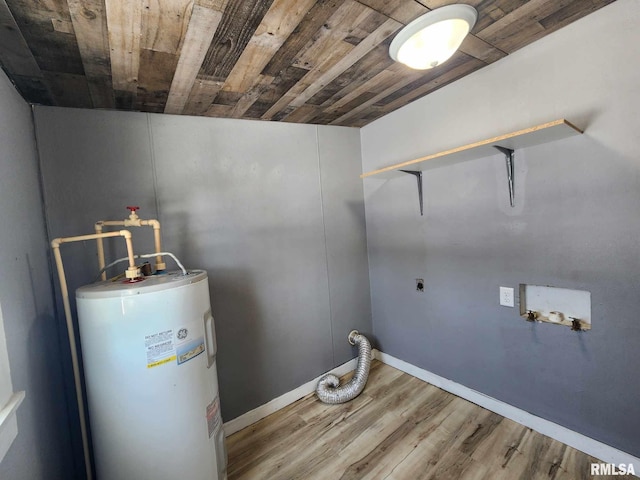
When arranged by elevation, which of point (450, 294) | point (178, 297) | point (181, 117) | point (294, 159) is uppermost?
point (181, 117)

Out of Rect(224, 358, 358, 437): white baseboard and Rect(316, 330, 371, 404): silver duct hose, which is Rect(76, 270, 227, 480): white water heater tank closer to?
Rect(224, 358, 358, 437): white baseboard

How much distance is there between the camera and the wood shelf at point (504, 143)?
4.17 ft

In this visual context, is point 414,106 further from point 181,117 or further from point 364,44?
point 181,117

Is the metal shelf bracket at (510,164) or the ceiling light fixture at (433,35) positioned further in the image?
the metal shelf bracket at (510,164)

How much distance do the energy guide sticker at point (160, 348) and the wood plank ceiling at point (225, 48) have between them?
47.0 inches

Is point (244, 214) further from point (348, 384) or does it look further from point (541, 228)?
point (541, 228)

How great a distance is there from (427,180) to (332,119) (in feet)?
3.06

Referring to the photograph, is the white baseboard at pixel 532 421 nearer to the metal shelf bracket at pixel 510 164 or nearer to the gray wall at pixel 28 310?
the metal shelf bracket at pixel 510 164

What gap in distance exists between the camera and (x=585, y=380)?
1.47m

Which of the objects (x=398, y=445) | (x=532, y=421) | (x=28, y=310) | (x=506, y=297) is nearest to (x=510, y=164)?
(x=506, y=297)

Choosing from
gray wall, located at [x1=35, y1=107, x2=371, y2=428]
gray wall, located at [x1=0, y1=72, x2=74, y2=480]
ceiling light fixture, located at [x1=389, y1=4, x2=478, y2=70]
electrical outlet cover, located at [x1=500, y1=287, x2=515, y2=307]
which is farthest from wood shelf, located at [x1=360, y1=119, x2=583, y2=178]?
gray wall, located at [x1=0, y1=72, x2=74, y2=480]

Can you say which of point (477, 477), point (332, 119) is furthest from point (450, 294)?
point (332, 119)

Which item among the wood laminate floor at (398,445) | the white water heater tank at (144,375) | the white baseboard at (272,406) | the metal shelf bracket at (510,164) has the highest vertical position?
the metal shelf bracket at (510,164)

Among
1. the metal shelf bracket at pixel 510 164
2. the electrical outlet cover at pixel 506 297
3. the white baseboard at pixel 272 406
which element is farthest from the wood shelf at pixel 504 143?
the white baseboard at pixel 272 406
